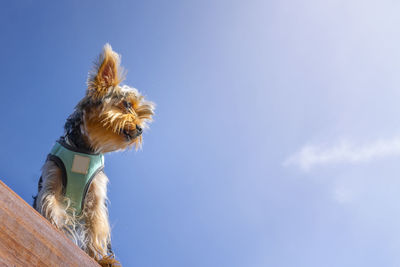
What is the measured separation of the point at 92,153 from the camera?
4625 mm

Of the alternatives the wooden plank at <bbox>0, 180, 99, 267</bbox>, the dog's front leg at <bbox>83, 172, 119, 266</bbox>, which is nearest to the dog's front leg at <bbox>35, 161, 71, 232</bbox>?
the dog's front leg at <bbox>83, 172, 119, 266</bbox>

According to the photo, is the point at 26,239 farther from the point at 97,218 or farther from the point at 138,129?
the point at 138,129

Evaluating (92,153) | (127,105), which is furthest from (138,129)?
(92,153)

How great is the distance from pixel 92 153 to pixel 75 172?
335 mm

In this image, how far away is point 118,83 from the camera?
5.15 meters

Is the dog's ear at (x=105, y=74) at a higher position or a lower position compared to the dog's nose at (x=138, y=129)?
higher

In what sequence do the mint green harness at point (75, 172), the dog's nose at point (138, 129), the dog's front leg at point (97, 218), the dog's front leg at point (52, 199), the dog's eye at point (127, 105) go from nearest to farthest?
the dog's front leg at point (52, 199) → the dog's front leg at point (97, 218) → the mint green harness at point (75, 172) → the dog's nose at point (138, 129) → the dog's eye at point (127, 105)

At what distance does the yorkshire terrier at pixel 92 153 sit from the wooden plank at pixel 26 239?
322 cm

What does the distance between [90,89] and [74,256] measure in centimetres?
420

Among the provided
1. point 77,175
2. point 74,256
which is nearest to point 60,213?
point 77,175

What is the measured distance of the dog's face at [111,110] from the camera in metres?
4.72

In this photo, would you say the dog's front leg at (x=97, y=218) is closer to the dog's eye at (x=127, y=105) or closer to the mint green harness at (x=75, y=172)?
the mint green harness at (x=75, y=172)

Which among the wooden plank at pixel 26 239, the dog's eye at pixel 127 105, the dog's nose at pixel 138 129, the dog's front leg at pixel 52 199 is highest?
the dog's eye at pixel 127 105

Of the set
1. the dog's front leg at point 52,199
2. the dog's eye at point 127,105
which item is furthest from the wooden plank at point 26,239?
the dog's eye at point 127,105
